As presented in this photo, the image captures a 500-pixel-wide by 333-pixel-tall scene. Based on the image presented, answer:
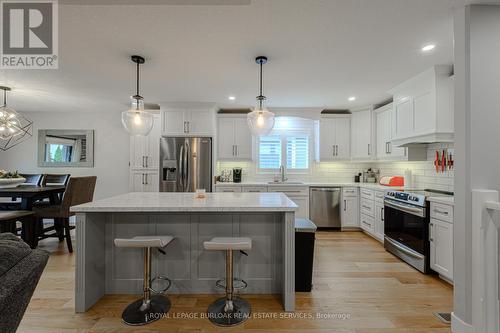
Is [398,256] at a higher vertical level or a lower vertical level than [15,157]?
lower

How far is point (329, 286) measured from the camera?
2.59m

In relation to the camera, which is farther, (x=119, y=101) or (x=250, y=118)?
(x=119, y=101)

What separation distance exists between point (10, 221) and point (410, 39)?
531 cm

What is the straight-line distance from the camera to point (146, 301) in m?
2.10

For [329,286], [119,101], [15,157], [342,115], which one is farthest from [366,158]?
[15,157]

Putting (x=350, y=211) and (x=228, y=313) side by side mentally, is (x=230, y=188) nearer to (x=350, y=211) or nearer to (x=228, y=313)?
(x=350, y=211)

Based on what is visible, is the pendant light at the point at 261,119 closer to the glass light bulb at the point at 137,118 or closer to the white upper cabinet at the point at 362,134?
the glass light bulb at the point at 137,118

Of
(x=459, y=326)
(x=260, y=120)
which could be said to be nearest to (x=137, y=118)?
(x=260, y=120)

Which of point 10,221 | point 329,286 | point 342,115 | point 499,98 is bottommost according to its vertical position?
point 329,286

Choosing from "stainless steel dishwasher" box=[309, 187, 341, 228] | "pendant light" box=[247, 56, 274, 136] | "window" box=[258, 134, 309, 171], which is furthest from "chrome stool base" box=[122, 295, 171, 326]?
"window" box=[258, 134, 309, 171]

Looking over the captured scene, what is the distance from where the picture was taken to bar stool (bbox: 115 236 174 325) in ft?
6.31

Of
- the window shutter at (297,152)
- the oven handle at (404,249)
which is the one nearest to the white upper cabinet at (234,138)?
the window shutter at (297,152)

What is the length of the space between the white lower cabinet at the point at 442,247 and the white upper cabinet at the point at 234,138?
3228 millimetres

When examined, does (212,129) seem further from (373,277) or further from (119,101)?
(373,277)
